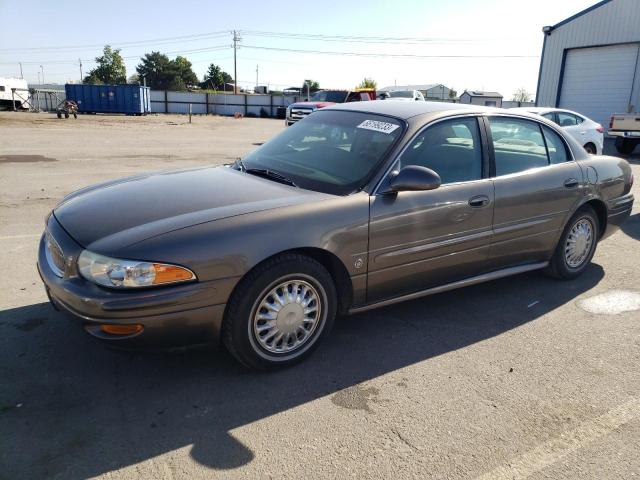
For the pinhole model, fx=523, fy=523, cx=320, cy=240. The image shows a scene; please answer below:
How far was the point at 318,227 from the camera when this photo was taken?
3121 millimetres

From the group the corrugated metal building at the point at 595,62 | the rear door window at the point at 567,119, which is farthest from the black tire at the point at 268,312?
the corrugated metal building at the point at 595,62

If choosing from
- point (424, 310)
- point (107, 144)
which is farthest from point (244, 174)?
point (107, 144)

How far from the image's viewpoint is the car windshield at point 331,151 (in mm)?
3535

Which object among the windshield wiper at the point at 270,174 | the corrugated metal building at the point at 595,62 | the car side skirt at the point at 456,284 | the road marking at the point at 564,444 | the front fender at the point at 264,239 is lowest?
the road marking at the point at 564,444

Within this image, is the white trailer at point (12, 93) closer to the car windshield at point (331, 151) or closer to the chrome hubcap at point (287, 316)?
the car windshield at point (331, 151)

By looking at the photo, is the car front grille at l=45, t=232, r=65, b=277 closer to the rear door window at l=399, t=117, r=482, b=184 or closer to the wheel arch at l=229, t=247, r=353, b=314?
the wheel arch at l=229, t=247, r=353, b=314

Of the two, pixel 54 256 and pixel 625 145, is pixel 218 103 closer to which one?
pixel 625 145

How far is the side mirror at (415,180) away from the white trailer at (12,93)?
4163 cm

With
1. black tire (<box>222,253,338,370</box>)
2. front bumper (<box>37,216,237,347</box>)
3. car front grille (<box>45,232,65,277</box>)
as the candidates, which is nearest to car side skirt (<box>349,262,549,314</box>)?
black tire (<box>222,253,338,370</box>)

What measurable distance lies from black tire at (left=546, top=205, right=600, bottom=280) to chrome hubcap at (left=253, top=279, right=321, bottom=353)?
105 inches

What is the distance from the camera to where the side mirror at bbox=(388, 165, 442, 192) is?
3.30 m

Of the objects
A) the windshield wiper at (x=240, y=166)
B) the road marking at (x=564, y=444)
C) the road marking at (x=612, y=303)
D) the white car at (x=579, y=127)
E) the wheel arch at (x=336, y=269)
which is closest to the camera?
the road marking at (x=564, y=444)

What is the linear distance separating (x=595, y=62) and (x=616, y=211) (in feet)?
71.1

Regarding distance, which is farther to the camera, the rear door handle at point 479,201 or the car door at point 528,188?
the car door at point 528,188
